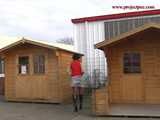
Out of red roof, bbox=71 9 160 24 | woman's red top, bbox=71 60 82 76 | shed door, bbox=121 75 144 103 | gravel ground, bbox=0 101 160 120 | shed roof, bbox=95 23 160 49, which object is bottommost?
gravel ground, bbox=0 101 160 120

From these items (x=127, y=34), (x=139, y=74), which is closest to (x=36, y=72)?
(x=139, y=74)

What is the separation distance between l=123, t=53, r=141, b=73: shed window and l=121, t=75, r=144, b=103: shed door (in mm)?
235

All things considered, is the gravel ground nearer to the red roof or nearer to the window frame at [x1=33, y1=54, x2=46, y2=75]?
the window frame at [x1=33, y1=54, x2=46, y2=75]

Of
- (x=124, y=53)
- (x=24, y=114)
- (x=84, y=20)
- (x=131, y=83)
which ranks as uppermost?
(x=84, y=20)

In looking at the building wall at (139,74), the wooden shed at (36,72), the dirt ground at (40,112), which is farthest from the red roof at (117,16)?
the dirt ground at (40,112)

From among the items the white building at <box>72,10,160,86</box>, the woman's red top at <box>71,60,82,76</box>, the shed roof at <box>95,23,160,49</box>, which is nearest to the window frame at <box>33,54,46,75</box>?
the woman's red top at <box>71,60,82,76</box>

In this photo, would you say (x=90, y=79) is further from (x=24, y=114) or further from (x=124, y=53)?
(x=24, y=114)

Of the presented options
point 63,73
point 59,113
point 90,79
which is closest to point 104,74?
point 90,79

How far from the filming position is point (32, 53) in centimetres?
1689

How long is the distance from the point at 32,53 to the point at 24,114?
4.08m

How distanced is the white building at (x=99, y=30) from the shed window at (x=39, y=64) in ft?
11.4

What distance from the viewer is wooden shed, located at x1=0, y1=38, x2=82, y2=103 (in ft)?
53.5

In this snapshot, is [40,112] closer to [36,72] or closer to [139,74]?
[36,72]

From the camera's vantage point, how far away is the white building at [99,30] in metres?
19.4
